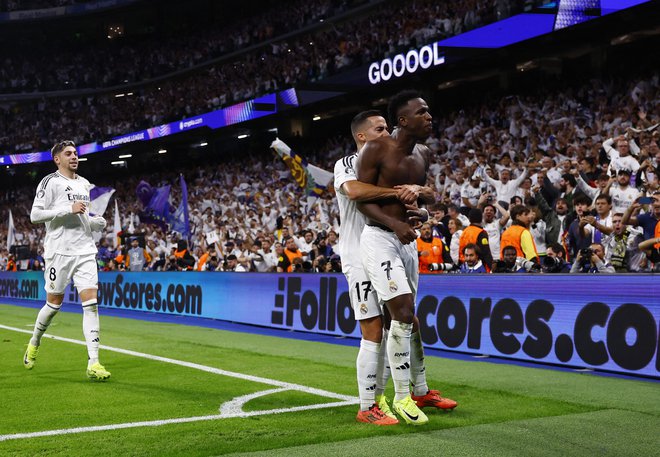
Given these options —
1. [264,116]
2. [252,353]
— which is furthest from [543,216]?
[264,116]

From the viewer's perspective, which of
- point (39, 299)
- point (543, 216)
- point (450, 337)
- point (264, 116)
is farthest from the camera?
point (264, 116)

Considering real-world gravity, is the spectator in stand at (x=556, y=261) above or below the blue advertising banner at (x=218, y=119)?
below

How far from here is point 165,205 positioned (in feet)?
68.9

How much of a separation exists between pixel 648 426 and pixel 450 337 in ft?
15.8

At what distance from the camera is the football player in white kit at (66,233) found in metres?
8.06

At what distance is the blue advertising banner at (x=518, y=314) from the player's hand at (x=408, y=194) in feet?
12.8

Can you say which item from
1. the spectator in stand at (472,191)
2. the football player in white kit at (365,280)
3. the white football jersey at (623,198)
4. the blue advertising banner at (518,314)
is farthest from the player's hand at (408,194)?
the spectator in stand at (472,191)

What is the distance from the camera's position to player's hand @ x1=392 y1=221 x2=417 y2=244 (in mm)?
5312

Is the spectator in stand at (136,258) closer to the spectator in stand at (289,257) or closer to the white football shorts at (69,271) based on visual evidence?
the spectator in stand at (289,257)

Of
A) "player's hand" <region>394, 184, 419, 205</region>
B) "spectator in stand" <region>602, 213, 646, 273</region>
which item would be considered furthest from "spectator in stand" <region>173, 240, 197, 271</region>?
"player's hand" <region>394, 184, 419, 205</region>

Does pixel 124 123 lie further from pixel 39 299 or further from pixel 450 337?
pixel 450 337

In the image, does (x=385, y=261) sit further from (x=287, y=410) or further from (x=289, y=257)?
(x=289, y=257)

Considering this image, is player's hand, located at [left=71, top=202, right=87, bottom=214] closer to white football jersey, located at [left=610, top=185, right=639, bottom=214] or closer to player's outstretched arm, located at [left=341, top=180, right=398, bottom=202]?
player's outstretched arm, located at [left=341, top=180, right=398, bottom=202]

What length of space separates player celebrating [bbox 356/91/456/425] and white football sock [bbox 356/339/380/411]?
0.14 meters
